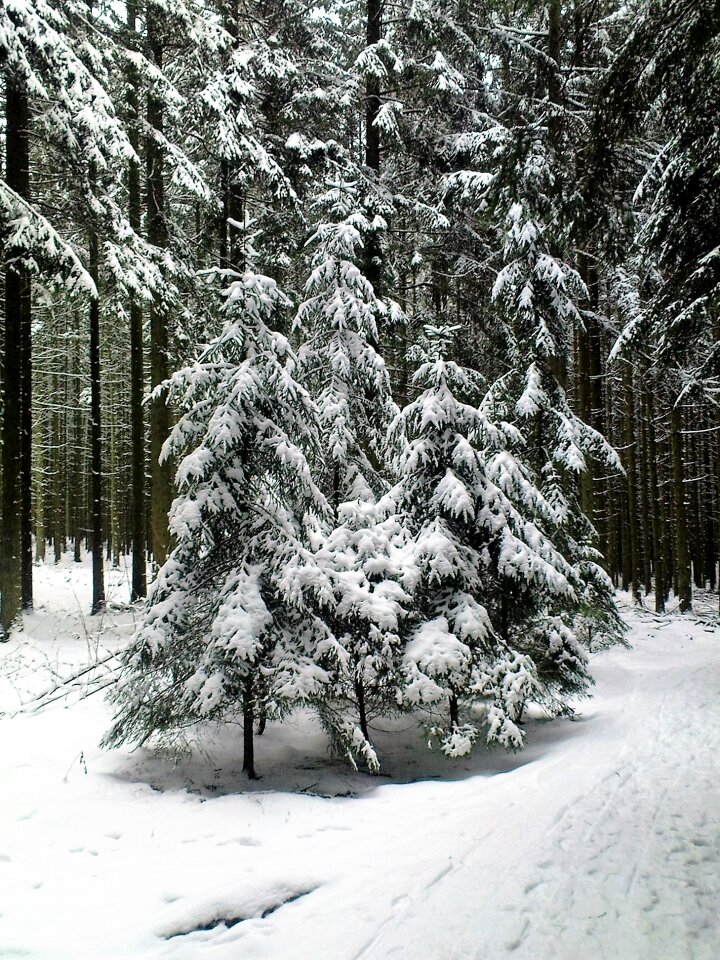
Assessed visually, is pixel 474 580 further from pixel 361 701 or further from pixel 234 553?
pixel 234 553

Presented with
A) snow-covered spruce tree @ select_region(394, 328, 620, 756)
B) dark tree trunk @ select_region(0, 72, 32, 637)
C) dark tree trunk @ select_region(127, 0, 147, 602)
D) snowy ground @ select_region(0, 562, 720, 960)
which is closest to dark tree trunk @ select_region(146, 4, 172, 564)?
dark tree trunk @ select_region(127, 0, 147, 602)

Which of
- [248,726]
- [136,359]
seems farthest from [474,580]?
[136,359]

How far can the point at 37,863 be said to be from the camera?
3.97m

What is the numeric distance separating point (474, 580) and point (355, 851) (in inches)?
152

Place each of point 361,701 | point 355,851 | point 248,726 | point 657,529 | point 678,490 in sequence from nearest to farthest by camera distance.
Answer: point 355,851 → point 248,726 → point 361,701 → point 678,490 → point 657,529

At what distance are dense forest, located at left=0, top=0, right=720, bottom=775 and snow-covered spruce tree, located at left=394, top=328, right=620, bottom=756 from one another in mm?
47

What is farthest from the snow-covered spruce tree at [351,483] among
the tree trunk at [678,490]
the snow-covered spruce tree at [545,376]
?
the tree trunk at [678,490]

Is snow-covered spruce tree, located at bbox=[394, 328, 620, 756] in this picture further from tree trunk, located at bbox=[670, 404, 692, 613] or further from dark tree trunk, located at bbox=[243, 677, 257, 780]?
tree trunk, located at bbox=[670, 404, 692, 613]

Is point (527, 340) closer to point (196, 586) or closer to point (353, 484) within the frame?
point (353, 484)

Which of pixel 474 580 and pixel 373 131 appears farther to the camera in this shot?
pixel 373 131

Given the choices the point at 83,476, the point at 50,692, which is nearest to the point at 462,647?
the point at 50,692

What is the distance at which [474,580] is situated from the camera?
7547 mm

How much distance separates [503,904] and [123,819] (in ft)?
10.2

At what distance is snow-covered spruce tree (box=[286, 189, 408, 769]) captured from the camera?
Result: 6.64 metres
